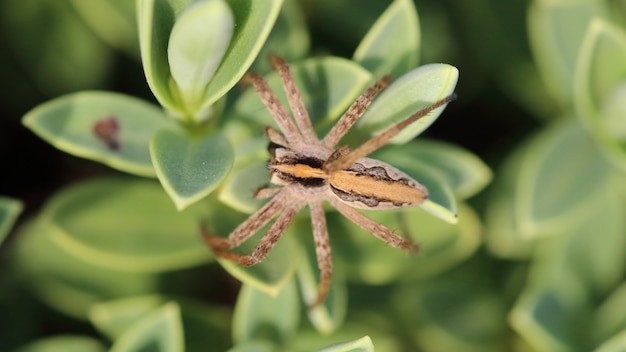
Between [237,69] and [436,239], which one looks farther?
[436,239]

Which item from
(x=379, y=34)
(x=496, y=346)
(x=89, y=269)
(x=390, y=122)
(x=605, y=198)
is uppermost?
(x=379, y=34)

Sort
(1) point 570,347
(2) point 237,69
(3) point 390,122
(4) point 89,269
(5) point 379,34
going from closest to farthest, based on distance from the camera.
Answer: (2) point 237,69 → (3) point 390,122 → (5) point 379,34 → (1) point 570,347 → (4) point 89,269

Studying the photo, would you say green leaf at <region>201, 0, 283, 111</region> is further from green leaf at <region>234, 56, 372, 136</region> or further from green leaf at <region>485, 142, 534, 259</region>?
green leaf at <region>485, 142, 534, 259</region>

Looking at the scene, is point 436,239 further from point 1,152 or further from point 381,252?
point 1,152

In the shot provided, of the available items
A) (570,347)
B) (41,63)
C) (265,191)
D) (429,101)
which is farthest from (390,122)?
(41,63)

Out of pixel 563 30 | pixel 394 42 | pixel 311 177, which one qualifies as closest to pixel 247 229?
pixel 311 177

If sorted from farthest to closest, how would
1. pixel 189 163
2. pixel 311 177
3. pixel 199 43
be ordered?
pixel 311 177, pixel 189 163, pixel 199 43

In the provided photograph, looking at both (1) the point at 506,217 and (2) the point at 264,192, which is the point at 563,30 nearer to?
(1) the point at 506,217
